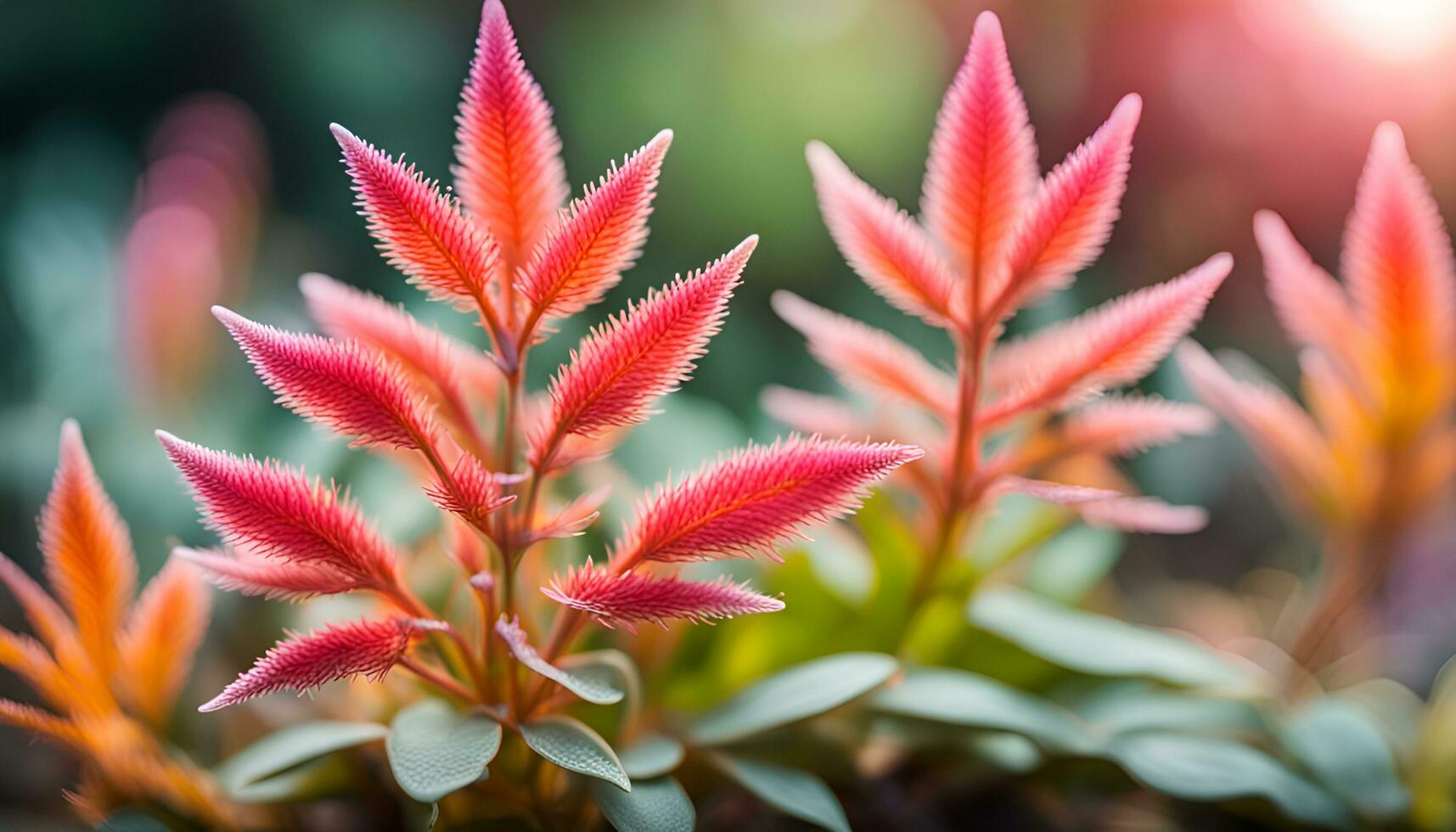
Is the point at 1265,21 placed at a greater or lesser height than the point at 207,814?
greater

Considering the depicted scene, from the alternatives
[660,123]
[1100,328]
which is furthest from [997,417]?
[660,123]

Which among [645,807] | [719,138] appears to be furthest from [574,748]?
[719,138]

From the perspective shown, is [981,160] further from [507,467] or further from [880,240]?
[507,467]

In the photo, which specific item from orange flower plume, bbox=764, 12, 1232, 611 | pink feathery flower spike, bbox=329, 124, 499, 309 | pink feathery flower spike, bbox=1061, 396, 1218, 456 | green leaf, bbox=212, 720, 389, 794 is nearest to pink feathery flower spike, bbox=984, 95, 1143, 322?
orange flower plume, bbox=764, 12, 1232, 611

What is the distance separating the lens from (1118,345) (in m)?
0.43

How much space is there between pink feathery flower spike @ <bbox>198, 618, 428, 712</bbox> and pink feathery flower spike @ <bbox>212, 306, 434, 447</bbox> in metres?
0.07

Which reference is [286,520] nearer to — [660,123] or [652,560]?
[652,560]

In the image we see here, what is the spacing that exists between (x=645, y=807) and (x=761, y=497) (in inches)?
5.0

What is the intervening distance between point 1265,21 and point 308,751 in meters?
0.94

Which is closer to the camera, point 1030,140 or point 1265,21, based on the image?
point 1030,140

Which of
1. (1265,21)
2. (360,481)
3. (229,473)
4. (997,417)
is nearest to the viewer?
(229,473)

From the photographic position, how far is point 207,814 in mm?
475

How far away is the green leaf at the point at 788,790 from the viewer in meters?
0.41

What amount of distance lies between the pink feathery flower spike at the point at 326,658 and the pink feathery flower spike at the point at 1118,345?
268mm
